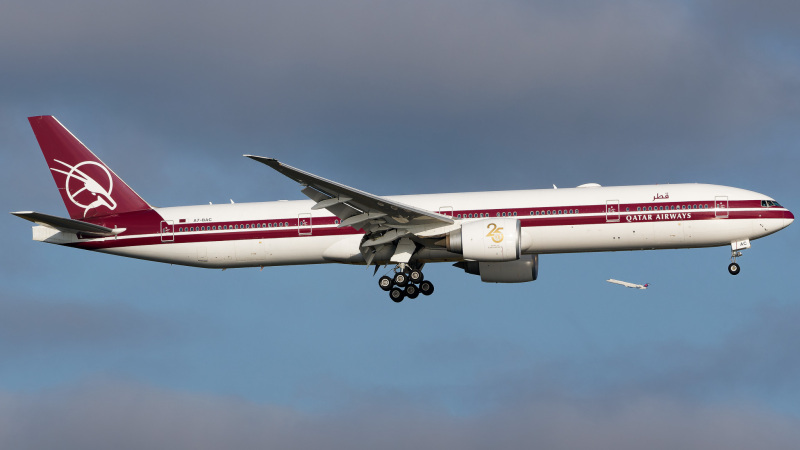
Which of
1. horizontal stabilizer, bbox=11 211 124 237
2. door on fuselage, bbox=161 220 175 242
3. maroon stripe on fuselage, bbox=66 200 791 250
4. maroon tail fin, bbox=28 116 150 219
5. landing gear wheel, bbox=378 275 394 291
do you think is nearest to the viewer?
maroon stripe on fuselage, bbox=66 200 791 250

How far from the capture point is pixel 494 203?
4616cm

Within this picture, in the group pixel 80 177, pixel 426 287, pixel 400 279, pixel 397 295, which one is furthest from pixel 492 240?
pixel 80 177

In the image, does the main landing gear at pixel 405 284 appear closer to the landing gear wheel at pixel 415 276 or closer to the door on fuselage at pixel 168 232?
the landing gear wheel at pixel 415 276

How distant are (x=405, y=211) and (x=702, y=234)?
12.4m

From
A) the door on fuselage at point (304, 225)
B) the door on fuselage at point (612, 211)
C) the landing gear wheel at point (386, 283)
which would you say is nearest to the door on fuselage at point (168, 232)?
the door on fuselage at point (304, 225)

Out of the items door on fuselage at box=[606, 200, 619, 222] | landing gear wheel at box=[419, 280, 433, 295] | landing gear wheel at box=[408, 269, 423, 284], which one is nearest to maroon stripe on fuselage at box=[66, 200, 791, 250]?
door on fuselage at box=[606, 200, 619, 222]

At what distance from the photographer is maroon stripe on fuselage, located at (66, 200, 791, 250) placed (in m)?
45.2

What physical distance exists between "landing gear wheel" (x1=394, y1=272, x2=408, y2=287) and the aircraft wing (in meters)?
1.80

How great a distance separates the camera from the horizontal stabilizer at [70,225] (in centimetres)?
4662

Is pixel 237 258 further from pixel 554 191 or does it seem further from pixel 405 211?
pixel 554 191

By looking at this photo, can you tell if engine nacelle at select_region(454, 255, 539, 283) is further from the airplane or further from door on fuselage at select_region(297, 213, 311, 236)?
door on fuselage at select_region(297, 213, 311, 236)

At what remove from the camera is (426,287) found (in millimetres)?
47406

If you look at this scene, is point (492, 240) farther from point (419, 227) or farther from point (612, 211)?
point (612, 211)

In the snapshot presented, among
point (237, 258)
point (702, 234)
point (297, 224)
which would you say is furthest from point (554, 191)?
point (237, 258)
